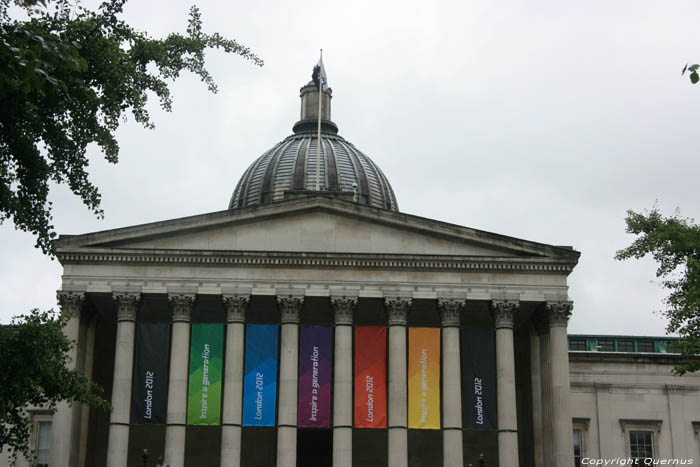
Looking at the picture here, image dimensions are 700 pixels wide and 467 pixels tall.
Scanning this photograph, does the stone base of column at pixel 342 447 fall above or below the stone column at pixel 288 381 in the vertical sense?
below

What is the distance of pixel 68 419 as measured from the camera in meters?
48.8

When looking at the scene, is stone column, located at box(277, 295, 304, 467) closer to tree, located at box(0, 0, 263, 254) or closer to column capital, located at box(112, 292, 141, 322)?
column capital, located at box(112, 292, 141, 322)

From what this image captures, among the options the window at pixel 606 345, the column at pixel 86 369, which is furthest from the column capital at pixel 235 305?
the window at pixel 606 345

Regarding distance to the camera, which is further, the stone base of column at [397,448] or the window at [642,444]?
the window at [642,444]

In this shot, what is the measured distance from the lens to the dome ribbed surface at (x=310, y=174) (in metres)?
A: 79.8

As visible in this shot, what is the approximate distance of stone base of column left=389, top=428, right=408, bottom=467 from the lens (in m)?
48.6

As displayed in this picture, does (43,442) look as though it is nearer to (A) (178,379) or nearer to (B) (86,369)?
(B) (86,369)

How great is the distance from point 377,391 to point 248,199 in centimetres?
3556

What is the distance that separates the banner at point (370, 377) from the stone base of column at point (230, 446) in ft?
Result: 18.8

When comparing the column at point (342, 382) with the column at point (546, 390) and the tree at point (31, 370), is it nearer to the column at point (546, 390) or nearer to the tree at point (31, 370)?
the column at point (546, 390)

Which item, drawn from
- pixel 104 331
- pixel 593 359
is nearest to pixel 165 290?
pixel 104 331

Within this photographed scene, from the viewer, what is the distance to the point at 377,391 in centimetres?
4950

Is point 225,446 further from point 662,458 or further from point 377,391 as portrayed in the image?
point 662,458

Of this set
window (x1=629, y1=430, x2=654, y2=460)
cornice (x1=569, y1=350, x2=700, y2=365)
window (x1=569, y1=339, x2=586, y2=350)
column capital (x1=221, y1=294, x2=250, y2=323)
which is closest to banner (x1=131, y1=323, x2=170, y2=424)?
column capital (x1=221, y1=294, x2=250, y2=323)
